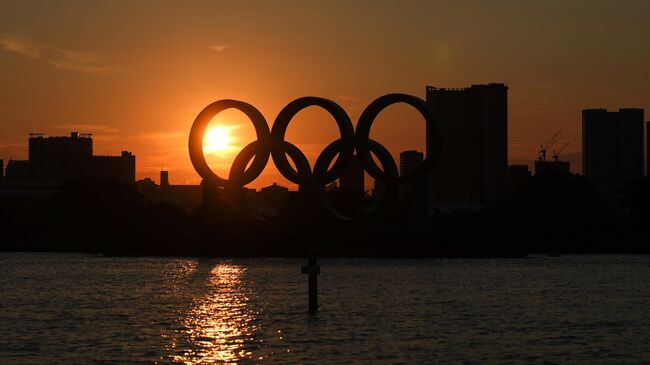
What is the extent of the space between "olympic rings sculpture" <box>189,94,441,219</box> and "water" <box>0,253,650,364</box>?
2667 cm

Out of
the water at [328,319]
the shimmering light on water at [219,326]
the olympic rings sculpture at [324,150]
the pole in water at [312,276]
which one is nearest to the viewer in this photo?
the shimmering light on water at [219,326]

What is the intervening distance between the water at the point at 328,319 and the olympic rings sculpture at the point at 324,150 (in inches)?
1050

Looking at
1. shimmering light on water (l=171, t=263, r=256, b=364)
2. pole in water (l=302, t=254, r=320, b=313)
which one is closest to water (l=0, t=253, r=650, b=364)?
shimmering light on water (l=171, t=263, r=256, b=364)

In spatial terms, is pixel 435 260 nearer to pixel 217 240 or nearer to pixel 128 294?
pixel 217 240

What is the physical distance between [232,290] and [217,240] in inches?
3084

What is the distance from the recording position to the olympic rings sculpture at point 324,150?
13100cm

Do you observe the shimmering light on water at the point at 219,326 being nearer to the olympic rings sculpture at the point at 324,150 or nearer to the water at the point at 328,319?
the water at the point at 328,319

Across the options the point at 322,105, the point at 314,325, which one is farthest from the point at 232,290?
the point at 322,105

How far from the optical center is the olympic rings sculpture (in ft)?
430

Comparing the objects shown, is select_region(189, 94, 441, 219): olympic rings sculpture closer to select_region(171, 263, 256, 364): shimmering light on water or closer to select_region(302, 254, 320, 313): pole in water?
select_region(171, 263, 256, 364): shimmering light on water

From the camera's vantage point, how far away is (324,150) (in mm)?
135125

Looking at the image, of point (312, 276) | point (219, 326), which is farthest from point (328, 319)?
point (219, 326)

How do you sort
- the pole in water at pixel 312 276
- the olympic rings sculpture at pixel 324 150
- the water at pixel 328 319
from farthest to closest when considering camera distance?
1. the olympic rings sculpture at pixel 324 150
2. the pole in water at pixel 312 276
3. the water at pixel 328 319

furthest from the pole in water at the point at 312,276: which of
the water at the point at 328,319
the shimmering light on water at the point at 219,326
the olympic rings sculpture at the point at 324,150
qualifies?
the olympic rings sculpture at the point at 324,150
